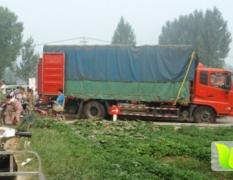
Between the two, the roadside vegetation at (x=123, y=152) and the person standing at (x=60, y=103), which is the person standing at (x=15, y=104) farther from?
the person standing at (x=60, y=103)

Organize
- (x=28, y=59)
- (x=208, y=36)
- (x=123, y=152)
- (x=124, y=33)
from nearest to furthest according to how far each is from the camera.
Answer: (x=123, y=152) → (x=28, y=59) → (x=208, y=36) → (x=124, y=33)

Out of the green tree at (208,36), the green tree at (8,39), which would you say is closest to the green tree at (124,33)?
the green tree at (208,36)

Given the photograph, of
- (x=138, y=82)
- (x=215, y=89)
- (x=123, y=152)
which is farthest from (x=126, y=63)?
(x=123, y=152)

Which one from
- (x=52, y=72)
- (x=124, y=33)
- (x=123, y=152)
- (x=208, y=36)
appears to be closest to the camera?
(x=123, y=152)

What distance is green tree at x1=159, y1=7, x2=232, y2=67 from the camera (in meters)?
45.9

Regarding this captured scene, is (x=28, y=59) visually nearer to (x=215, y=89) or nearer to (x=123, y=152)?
(x=215, y=89)

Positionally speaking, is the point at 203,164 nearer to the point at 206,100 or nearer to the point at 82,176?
the point at 82,176

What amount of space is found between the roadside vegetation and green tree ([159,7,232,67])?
3616 centimetres

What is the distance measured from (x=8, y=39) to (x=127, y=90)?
131 feet

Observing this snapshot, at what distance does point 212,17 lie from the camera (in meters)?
47.8

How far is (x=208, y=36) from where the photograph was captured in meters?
46.2

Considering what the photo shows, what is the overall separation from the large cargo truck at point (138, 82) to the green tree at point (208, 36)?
3175cm

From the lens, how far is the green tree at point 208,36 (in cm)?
4588

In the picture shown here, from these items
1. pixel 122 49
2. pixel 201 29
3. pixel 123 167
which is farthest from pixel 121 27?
pixel 123 167
